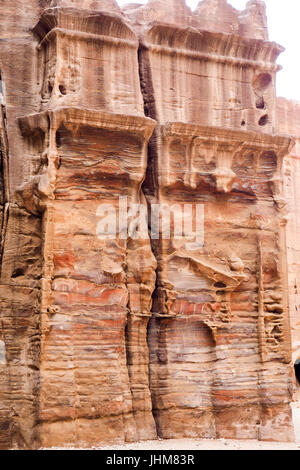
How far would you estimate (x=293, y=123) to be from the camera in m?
21.2

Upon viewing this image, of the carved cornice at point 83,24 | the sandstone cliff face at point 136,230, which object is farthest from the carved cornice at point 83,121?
the carved cornice at point 83,24

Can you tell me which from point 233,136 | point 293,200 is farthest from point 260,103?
point 293,200

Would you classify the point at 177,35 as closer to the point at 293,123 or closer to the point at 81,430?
the point at 81,430

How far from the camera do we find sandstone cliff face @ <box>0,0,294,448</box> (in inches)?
437

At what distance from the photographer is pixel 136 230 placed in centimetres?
1207

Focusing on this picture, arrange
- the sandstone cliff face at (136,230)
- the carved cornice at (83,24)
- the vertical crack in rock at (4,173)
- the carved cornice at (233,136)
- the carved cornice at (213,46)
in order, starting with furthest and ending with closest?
1. the carved cornice at (213,46)
2. the carved cornice at (233,136)
3. the carved cornice at (83,24)
4. the vertical crack in rock at (4,173)
5. the sandstone cliff face at (136,230)

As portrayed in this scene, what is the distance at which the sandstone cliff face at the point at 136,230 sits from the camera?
11.1 meters

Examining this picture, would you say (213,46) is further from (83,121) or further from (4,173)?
(4,173)

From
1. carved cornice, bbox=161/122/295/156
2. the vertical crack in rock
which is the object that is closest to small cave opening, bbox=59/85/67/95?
the vertical crack in rock

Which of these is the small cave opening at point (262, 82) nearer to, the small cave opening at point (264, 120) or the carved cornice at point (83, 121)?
the small cave opening at point (264, 120)

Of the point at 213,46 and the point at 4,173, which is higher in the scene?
the point at 213,46

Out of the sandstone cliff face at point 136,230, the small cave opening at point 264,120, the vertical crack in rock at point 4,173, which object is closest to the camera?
the sandstone cliff face at point 136,230

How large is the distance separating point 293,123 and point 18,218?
11.9 m

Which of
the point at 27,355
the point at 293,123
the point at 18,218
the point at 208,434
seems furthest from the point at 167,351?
the point at 293,123
